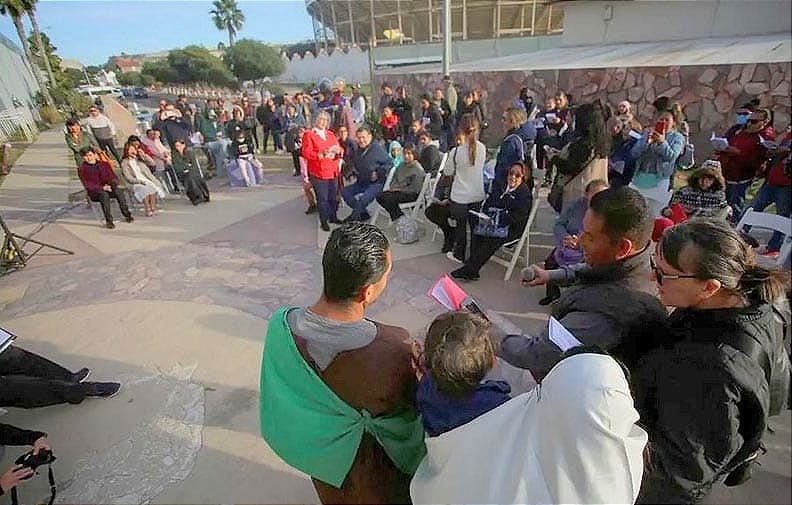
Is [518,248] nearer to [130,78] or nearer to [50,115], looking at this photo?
[130,78]

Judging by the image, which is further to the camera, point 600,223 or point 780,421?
point 780,421

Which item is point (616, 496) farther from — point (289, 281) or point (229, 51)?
point (289, 281)

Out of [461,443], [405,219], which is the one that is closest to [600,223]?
[461,443]

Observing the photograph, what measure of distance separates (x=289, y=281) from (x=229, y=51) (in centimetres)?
223

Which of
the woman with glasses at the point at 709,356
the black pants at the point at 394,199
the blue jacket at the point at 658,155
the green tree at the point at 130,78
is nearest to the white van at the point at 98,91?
the green tree at the point at 130,78

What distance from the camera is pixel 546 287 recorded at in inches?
162

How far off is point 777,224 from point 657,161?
132 centimetres

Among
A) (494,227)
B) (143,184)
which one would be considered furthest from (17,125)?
(143,184)

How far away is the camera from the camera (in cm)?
155

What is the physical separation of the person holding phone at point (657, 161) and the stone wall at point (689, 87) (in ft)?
16.2

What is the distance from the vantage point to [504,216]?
14.3 ft

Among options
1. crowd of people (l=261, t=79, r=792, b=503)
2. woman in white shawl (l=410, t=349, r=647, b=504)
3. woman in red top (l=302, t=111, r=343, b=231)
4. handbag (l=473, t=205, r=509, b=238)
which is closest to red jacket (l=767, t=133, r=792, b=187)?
handbag (l=473, t=205, r=509, b=238)

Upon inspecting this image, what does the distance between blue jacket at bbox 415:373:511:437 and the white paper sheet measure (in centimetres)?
23

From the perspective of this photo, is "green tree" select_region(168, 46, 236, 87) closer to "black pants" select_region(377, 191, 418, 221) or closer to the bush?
the bush
